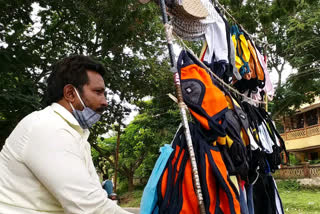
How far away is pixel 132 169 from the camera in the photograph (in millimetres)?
23469

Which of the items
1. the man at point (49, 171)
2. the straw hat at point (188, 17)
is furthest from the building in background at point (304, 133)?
the man at point (49, 171)

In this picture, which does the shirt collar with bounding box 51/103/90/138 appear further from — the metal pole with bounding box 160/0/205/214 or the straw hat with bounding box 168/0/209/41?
the straw hat with bounding box 168/0/209/41

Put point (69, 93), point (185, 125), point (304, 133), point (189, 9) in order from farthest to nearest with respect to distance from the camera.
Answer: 1. point (304, 133)
2. point (189, 9)
3. point (185, 125)
4. point (69, 93)

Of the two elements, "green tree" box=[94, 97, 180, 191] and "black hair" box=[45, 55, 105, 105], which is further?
"green tree" box=[94, 97, 180, 191]

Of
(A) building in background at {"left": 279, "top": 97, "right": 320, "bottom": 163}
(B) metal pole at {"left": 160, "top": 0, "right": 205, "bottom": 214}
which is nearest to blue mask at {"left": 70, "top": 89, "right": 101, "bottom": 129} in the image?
(B) metal pole at {"left": 160, "top": 0, "right": 205, "bottom": 214}

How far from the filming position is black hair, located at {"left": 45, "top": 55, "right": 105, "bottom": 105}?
1609mm

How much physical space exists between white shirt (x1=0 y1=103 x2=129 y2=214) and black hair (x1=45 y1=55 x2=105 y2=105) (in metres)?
0.19

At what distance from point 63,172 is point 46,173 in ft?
0.22

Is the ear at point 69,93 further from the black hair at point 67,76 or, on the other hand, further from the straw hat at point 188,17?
the straw hat at point 188,17

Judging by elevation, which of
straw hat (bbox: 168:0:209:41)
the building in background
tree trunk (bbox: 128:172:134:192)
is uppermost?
straw hat (bbox: 168:0:209:41)

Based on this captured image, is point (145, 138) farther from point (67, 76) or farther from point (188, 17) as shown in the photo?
point (67, 76)

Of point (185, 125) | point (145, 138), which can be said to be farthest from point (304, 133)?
A: point (185, 125)

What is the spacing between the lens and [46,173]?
4.23 feet

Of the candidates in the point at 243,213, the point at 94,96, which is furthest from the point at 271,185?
the point at 94,96
